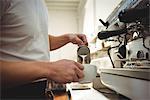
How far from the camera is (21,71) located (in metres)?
0.64

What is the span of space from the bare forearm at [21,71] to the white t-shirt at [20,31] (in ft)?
0.52

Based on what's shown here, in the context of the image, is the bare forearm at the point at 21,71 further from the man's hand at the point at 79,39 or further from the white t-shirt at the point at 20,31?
the man's hand at the point at 79,39

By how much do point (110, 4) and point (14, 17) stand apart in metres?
2.26

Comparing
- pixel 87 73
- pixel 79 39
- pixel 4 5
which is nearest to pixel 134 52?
pixel 79 39

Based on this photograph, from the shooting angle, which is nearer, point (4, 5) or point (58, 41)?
point (4, 5)

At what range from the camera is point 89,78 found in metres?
0.75

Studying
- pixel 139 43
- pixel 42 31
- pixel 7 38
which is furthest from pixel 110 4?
pixel 7 38

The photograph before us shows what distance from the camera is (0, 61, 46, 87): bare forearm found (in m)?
0.63

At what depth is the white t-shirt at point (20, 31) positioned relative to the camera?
754 millimetres

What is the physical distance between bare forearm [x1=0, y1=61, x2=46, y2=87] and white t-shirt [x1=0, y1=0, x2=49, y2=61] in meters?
0.16

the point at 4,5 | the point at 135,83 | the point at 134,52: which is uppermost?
the point at 4,5

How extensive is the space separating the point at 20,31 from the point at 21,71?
0.67ft

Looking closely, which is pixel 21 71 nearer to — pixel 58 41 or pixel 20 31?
pixel 20 31

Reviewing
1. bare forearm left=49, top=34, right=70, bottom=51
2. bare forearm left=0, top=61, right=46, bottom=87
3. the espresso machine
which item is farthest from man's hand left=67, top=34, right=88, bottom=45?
bare forearm left=0, top=61, right=46, bottom=87
